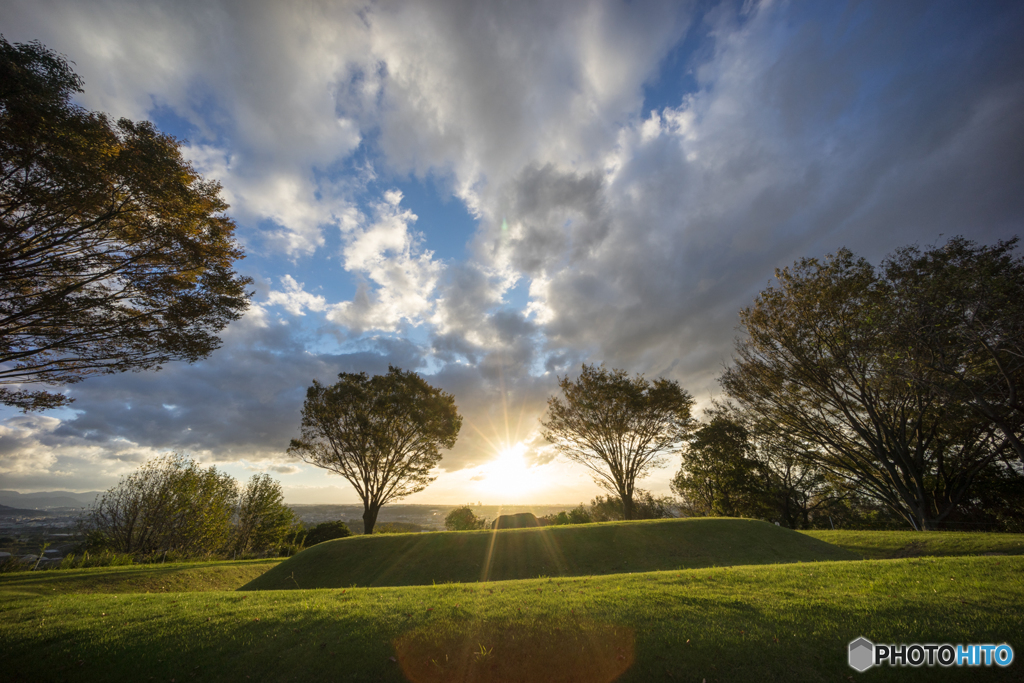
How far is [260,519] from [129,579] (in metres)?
23.6

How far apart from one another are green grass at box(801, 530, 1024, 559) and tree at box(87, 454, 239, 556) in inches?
1651

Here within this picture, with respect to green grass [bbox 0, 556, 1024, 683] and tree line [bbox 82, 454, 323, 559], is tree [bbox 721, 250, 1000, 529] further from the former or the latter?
tree line [bbox 82, 454, 323, 559]

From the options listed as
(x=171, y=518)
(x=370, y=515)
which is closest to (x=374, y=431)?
(x=370, y=515)

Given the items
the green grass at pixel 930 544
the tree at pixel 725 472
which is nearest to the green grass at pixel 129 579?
the green grass at pixel 930 544

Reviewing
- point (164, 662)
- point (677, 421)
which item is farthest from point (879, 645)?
point (677, 421)

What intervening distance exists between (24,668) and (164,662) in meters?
2.53

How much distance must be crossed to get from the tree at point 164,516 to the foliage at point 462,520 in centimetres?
1907

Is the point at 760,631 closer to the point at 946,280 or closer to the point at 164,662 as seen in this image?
the point at 164,662

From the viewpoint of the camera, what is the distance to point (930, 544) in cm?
1538

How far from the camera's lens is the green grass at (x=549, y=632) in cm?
545

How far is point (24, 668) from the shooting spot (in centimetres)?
638

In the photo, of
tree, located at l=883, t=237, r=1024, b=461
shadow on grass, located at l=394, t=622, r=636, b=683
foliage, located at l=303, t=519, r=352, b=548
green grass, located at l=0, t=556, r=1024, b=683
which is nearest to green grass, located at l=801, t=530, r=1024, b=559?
tree, located at l=883, t=237, r=1024, b=461

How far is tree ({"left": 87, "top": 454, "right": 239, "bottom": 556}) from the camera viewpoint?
1025 inches

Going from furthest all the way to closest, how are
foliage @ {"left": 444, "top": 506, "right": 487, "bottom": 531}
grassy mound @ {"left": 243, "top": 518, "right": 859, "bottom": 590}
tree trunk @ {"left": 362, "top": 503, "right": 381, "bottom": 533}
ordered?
1. tree trunk @ {"left": 362, "top": 503, "right": 381, "bottom": 533}
2. foliage @ {"left": 444, "top": 506, "right": 487, "bottom": 531}
3. grassy mound @ {"left": 243, "top": 518, "right": 859, "bottom": 590}
